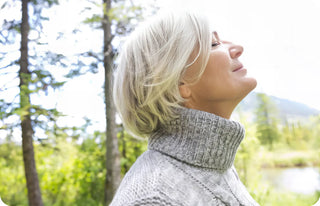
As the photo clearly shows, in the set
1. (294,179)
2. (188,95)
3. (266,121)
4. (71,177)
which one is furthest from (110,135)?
(266,121)

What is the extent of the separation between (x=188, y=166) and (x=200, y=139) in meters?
0.06

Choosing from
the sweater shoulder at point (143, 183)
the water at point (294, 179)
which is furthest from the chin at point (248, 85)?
the water at point (294, 179)

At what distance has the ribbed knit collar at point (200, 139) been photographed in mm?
574

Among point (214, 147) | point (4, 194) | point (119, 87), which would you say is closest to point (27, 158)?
point (4, 194)

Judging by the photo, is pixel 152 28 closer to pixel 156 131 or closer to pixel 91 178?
pixel 156 131

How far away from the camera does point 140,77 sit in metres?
0.61

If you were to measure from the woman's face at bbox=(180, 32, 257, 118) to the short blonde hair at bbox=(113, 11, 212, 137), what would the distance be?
0.02 meters

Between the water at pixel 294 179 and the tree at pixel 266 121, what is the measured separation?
509 mm

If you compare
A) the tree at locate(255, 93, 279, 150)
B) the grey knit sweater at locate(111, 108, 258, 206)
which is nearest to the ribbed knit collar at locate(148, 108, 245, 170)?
the grey knit sweater at locate(111, 108, 258, 206)

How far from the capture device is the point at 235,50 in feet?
2.08

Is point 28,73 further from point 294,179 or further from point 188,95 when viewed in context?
point 294,179

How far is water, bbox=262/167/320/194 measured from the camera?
146 inches

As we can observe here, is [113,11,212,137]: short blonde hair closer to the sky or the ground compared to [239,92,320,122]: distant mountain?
closer to the sky

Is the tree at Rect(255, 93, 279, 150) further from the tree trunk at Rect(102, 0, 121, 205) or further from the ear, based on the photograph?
the ear
